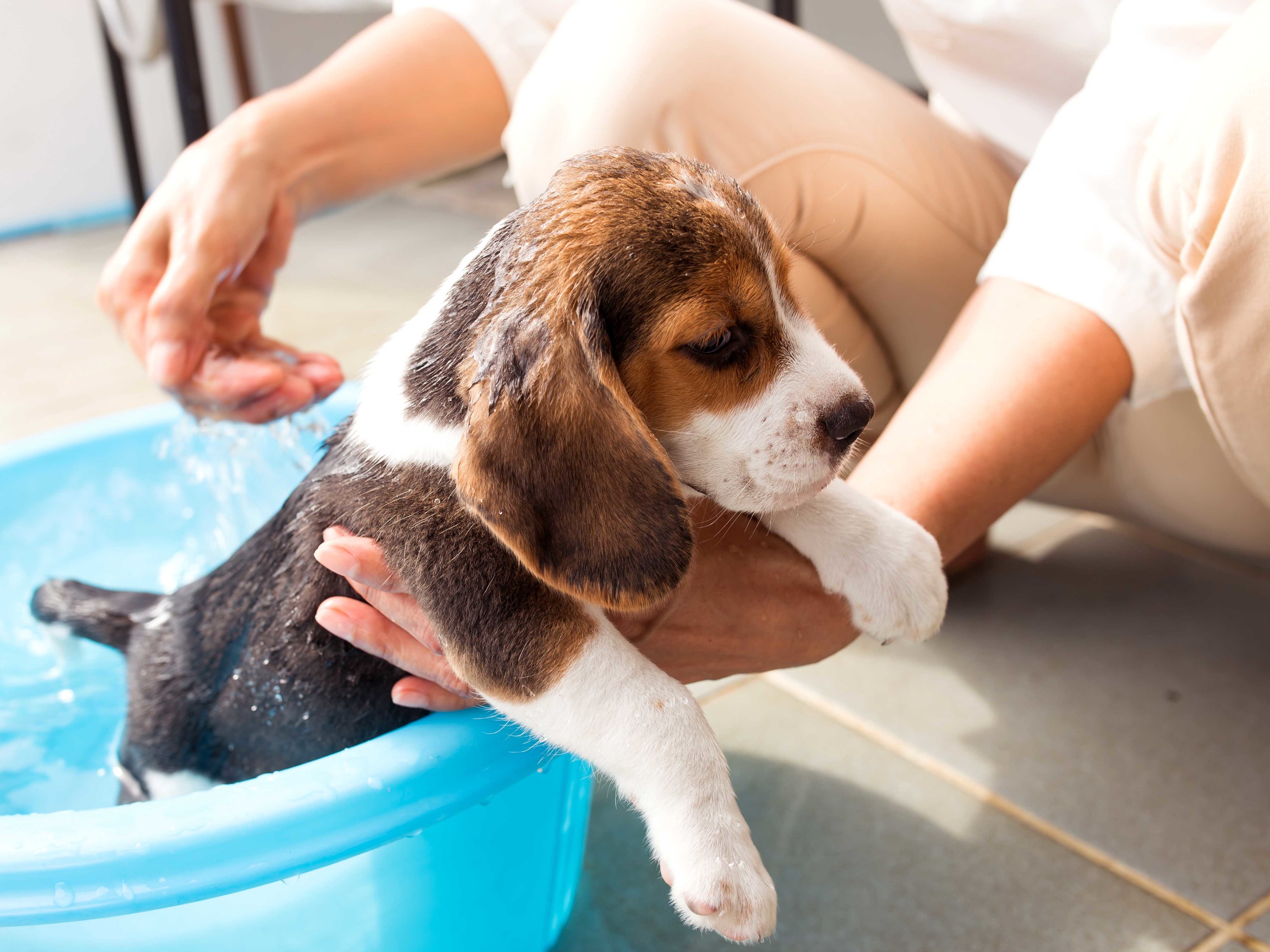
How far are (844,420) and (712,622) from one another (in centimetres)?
28

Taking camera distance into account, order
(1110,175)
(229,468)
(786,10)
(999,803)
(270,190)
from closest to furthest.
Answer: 1. (1110,175)
2. (999,803)
3. (270,190)
4. (229,468)
5. (786,10)

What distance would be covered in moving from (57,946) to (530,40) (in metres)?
1.41

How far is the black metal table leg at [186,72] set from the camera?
3732 millimetres

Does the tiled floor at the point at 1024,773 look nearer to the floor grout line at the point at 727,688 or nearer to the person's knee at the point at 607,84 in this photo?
the floor grout line at the point at 727,688

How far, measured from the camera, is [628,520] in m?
0.87

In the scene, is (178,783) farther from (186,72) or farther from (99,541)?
(186,72)

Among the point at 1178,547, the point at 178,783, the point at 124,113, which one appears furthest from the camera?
the point at 124,113

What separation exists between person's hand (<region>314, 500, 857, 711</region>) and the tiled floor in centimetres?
33

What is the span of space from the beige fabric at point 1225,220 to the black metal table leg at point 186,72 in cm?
331

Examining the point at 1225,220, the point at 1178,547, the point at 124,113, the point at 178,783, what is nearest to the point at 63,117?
the point at 124,113

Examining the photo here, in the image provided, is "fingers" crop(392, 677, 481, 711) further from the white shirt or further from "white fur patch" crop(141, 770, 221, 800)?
the white shirt

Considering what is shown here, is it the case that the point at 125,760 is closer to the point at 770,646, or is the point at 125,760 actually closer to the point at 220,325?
the point at 220,325

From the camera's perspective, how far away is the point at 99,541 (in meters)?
1.92

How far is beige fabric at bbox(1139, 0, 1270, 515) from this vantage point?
3.34 feet
